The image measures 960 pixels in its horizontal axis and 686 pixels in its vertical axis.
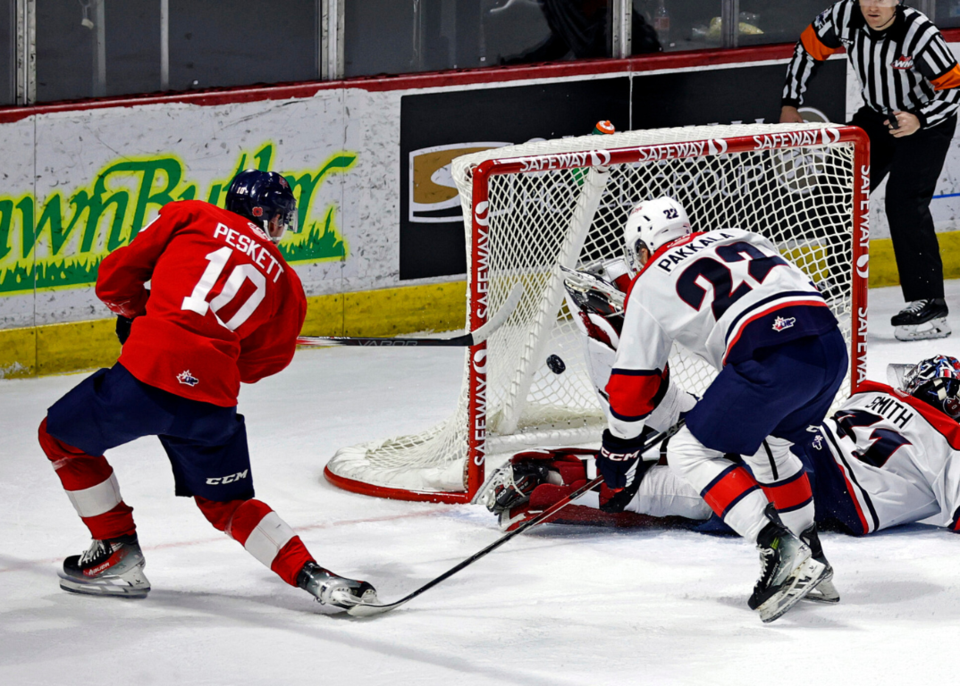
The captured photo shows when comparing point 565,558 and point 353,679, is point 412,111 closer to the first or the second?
point 565,558

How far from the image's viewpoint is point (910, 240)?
20.6ft

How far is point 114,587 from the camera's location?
357 cm

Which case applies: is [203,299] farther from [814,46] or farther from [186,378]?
[814,46]

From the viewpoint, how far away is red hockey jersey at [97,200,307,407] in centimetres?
329

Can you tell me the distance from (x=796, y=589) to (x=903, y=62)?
11.2 ft

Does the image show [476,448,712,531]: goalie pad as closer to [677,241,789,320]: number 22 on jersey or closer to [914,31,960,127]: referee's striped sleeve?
[677,241,789,320]: number 22 on jersey

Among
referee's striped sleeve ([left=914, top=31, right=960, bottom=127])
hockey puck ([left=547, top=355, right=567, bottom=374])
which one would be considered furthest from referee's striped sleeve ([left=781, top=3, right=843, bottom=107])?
hockey puck ([left=547, top=355, right=567, bottom=374])

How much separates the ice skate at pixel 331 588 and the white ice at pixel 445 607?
0.06m

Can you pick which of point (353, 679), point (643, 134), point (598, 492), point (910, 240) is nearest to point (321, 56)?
point (643, 134)

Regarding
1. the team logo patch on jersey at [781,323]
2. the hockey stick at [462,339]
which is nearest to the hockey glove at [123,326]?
the hockey stick at [462,339]

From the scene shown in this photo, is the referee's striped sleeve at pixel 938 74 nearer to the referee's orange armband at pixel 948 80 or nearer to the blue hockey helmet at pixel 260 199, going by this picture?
the referee's orange armband at pixel 948 80

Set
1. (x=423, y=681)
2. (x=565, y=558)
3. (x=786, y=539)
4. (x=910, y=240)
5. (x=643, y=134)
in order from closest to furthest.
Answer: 1. (x=423, y=681)
2. (x=786, y=539)
3. (x=565, y=558)
4. (x=643, y=134)
5. (x=910, y=240)

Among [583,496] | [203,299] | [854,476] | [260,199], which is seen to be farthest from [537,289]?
[203,299]

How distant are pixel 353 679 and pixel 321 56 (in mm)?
3847
